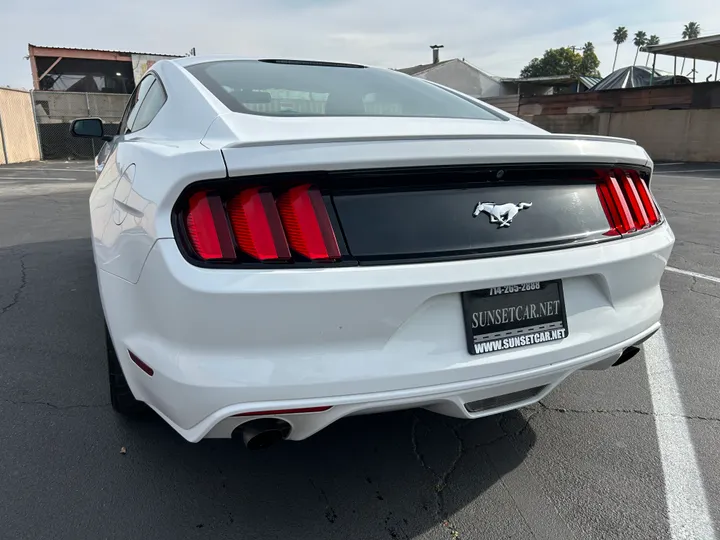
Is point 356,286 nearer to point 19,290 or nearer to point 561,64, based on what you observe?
point 19,290

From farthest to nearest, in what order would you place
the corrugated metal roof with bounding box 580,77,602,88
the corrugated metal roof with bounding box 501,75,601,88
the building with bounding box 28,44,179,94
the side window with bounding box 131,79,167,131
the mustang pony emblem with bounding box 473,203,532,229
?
the corrugated metal roof with bounding box 501,75,601,88 → the corrugated metal roof with bounding box 580,77,602,88 → the building with bounding box 28,44,179,94 → the side window with bounding box 131,79,167,131 → the mustang pony emblem with bounding box 473,203,532,229

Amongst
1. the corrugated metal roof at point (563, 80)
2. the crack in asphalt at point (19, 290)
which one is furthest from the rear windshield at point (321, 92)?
the corrugated metal roof at point (563, 80)

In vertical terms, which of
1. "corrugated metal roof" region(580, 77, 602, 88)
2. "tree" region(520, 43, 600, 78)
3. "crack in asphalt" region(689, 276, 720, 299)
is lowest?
"crack in asphalt" region(689, 276, 720, 299)

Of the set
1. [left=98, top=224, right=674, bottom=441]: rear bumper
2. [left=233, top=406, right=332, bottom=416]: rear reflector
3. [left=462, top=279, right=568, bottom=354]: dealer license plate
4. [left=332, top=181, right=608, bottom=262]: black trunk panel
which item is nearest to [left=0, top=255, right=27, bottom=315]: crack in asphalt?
[left=98, top=224, right=674, bottom=441]: rear bumper

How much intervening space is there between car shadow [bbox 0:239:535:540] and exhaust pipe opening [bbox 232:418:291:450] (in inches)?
14.9

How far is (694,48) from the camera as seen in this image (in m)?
23.2

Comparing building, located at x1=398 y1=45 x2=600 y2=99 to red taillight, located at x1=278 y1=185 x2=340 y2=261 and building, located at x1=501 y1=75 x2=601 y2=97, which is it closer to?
building, located at x1=501 y1=75 x2=601 y2=97

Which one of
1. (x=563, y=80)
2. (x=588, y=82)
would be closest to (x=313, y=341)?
(x=588, y=82)

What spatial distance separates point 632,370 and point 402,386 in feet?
6.49

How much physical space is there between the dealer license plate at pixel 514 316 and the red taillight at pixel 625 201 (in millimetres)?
402

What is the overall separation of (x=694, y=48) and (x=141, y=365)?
90.0 ft

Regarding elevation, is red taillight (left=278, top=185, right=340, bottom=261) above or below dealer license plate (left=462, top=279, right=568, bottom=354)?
above

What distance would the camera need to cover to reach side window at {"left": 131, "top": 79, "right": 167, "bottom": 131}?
8.86 feet

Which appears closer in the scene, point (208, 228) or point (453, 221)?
point (208, 228)
